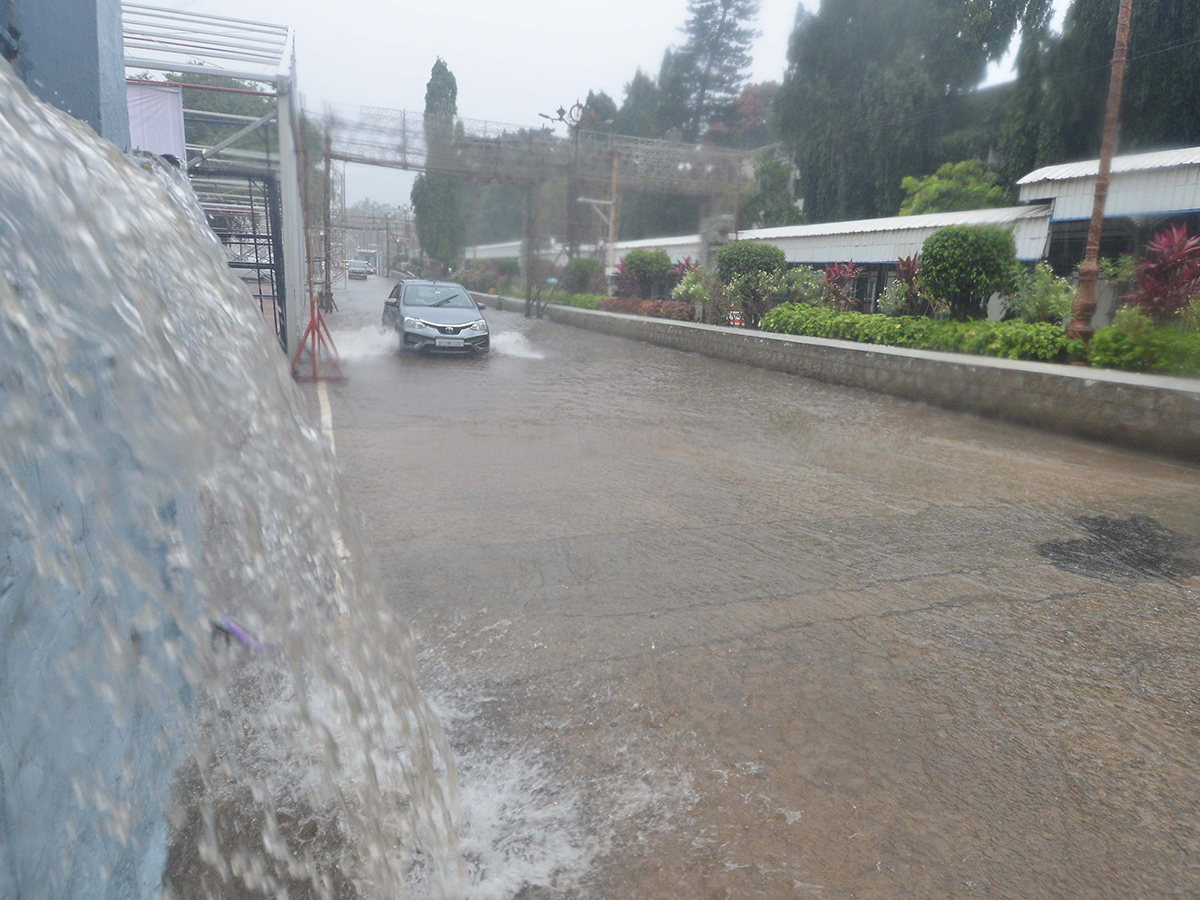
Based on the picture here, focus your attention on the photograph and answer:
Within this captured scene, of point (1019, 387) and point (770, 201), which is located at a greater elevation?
point (770, 201)

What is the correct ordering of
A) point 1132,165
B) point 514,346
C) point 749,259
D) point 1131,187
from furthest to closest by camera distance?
1. point 749,259
2. point 514,346
3. point 1132,165
4. point 1131,187

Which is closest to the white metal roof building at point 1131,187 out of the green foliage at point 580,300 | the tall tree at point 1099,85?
the tall tree at point 1099,85

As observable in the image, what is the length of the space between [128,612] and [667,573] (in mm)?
3238

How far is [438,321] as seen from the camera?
15.2 meters

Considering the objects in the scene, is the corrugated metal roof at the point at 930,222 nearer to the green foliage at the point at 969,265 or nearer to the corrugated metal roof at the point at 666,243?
the green foliage at the point at 969,265

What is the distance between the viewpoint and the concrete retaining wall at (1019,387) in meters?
8.00

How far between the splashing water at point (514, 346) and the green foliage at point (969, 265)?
23.6ft

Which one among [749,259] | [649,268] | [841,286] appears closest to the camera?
[841,286]

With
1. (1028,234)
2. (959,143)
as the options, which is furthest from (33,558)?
(959,143)

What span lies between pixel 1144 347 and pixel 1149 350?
72mm

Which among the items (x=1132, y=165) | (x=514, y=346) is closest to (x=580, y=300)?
(x=514, y=346)

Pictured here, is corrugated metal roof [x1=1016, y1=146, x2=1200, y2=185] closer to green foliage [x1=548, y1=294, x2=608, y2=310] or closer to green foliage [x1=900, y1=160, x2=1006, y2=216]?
green foliage [x1=900, y1=160, x2=1006, y2=216]

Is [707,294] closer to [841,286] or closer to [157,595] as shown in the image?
[841,286]

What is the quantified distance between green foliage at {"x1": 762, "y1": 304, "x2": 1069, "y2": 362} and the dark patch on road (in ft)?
20.3
